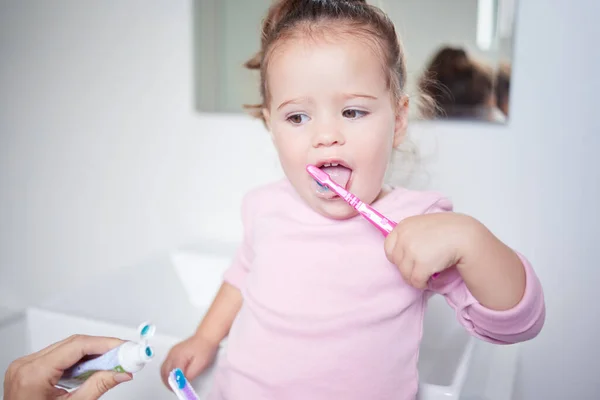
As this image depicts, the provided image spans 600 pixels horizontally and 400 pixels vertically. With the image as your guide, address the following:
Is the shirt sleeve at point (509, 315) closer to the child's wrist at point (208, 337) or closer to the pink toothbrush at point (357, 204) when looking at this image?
the pink toothbrush at point (357, 204)

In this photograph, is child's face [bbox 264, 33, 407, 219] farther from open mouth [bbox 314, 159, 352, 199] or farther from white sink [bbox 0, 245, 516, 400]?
white sink [bbox 0, 245, 516, 400]

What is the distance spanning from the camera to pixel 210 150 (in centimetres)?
120

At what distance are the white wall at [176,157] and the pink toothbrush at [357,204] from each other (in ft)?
1.26

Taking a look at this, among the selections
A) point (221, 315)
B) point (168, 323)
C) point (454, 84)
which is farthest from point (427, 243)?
point (168, 323)

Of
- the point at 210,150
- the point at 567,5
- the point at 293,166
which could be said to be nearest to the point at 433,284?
the point at 293,166

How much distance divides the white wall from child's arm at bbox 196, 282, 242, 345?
35cm

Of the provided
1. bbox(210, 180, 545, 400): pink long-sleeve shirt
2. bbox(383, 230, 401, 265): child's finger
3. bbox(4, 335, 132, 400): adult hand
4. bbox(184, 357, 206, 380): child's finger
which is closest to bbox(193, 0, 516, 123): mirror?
bbox(210, 180, 545, 400): pink long-sleeve shirt

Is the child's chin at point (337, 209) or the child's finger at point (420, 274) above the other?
the child's chin at point (337, 209)

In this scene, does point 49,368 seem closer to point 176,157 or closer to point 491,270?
point 491,270

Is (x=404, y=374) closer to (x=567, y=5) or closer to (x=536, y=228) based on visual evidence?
(x=536, y=228)

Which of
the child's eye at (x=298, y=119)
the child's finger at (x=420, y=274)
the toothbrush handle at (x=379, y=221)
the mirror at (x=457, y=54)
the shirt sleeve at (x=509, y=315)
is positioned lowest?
the shirt sleeve at (x=509, y=315)

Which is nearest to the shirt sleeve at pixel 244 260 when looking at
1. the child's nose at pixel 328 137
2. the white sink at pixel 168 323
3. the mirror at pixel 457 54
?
the white sink at pixel 168 323

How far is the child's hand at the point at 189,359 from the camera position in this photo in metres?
0.76

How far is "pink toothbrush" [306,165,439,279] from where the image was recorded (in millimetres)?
622
